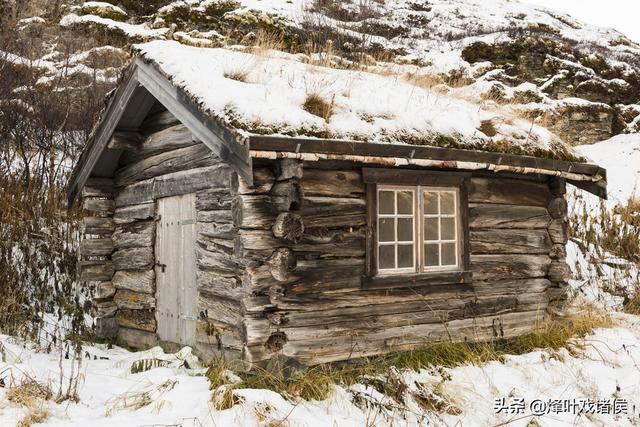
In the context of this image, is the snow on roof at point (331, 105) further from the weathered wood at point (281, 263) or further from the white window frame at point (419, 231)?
the weathered wood at point (281, 263)

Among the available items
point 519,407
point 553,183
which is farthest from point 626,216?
point 519,407

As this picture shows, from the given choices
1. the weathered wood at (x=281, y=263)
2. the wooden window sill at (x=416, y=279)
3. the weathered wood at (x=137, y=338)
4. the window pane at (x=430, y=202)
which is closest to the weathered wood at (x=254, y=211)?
the weathered wood at (x=281, y=263)

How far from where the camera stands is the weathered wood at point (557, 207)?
7.48 metres

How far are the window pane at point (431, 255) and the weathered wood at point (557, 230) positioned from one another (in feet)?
6.48

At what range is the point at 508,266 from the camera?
7.13m

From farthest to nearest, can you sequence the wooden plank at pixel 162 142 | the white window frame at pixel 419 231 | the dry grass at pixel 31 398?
the wooden plank at pixel 162 142
the white window frame at pixel 419 231
the dry grass at pixel 31 398

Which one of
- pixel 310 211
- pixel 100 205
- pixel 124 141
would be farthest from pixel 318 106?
pixel 100 205

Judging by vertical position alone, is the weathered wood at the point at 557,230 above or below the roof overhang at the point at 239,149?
below

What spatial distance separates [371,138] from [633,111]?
18.5 metres

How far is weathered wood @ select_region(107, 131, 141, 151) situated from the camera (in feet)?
24.2

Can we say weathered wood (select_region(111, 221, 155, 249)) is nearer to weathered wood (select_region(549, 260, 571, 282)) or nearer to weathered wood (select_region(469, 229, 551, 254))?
weathered wood (select_region(469, 229, 551, 254))

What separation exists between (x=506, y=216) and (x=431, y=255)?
1285 mm

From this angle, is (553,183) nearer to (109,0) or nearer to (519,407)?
(519,407)

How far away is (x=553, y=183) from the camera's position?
299 inches
